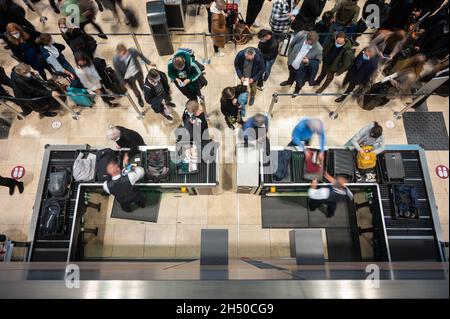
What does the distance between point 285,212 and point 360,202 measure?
4.84 ft

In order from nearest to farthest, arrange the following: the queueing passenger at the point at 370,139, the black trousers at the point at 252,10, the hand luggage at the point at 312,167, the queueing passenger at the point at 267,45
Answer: the queueing passenger at the point at 370,139, the hand luggage at the point at 312,167, the queueing passenger at the point at 267,45, the black trousers at the point at 252,10

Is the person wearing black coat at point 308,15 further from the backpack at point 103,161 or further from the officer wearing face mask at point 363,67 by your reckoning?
the backpack at point 103,161

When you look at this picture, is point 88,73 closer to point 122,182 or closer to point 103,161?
point 103,161

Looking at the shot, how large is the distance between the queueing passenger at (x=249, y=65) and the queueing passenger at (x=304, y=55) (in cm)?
74

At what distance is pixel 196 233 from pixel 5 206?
413cm

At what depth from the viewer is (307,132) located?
5.75 m

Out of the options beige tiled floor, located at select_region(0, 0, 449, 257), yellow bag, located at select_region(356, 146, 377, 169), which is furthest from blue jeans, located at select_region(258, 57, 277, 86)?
yellow bag, located at select_region(356, 146, 377, 169)

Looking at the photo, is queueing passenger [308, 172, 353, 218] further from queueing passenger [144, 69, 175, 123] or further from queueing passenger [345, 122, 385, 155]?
queueing passenger [144, 69, 175, 123]

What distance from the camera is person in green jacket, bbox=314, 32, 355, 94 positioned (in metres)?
5.96

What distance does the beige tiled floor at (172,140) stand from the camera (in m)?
6.22

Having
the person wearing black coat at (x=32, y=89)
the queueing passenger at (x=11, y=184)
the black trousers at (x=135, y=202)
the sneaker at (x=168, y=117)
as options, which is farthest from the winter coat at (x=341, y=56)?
the queueing passenger at (x=11, y=184)

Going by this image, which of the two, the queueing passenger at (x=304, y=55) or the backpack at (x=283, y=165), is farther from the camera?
the queueing passenger at (x=304, y=55)

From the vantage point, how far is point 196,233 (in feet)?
20.7
